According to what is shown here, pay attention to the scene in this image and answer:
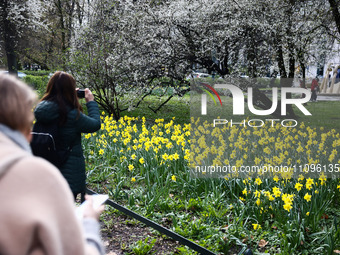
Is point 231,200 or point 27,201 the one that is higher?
point 27,201

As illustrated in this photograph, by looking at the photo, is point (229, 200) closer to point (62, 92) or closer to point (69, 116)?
point (69, 116)

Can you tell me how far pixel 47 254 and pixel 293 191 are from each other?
10.2 ft

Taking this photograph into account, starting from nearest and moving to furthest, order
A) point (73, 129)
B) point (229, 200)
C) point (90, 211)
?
1. point (90, 211)
2. point (73, 129)
3. point (229, 200)

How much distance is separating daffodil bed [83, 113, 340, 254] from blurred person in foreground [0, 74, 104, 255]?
212 cm

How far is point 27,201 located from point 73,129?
1.94 metres

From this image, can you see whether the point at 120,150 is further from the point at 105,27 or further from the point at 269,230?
the point at 105,27

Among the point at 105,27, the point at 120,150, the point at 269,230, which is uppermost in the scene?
the point at 105,27

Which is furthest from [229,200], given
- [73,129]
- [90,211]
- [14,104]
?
[14,104]

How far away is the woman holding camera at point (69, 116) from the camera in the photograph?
263 cm

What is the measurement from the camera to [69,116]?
271 cm

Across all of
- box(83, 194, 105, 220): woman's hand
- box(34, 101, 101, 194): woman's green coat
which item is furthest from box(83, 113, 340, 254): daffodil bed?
box(83, 194, 105, 220): woman's hand

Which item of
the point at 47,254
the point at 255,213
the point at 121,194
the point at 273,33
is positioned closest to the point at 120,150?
the point at 121,194

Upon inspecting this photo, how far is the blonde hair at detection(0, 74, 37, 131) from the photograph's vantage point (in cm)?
99

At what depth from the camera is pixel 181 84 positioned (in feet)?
30.6
